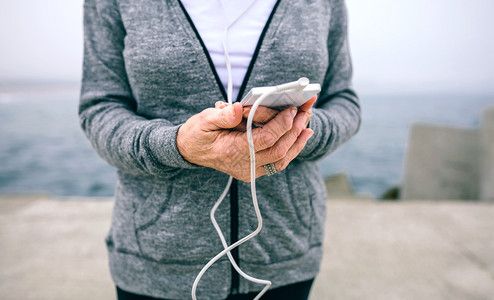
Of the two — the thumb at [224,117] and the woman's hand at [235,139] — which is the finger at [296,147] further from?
the thumb at [224,117]

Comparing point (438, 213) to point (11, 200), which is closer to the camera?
point (438, 213)

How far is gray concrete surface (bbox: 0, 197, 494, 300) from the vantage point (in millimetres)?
1971

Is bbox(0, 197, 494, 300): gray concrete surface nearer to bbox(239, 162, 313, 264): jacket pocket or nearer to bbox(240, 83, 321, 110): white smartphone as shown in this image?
bbox(239, 162, 313, 264): jacket pocket

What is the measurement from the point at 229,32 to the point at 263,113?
336mm

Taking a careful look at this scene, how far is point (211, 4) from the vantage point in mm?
783

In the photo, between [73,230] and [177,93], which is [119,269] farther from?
[73,230]

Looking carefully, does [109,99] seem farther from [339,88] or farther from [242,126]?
[339,88]

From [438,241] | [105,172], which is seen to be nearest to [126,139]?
[438,241]

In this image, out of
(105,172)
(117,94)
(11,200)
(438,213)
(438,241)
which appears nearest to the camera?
(117,94)

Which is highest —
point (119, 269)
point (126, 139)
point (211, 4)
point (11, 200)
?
point (211, 4)

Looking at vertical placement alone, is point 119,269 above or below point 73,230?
above

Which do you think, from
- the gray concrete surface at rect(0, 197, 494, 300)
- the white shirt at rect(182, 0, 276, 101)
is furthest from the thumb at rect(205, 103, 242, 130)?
the gray concrete surface at rect(0, 197, 494, 300)

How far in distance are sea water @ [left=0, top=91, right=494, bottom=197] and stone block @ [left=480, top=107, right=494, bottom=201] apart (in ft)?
0.40

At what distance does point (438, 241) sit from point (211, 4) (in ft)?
8.21
